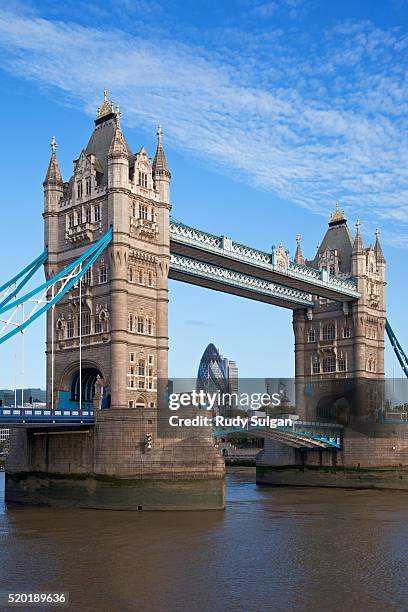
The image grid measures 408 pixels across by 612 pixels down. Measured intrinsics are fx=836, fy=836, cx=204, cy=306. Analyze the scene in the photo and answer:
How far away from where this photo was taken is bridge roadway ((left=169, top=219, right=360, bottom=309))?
62.1 metres

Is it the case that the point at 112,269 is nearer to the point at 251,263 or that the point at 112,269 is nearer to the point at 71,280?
the point at 71,280

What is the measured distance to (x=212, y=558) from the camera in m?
34.8

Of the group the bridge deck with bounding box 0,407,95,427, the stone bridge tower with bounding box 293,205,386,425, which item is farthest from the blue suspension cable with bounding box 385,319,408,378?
the bridge deck with bounding box 0,407,95,427

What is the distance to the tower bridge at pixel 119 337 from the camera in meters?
50.3

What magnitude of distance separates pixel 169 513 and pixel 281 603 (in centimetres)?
2174

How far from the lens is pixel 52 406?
2263 inches

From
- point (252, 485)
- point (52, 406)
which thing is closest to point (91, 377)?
point (52, 406)

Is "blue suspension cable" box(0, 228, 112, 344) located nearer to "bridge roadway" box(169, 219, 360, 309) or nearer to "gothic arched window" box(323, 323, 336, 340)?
"bridge roadway" box(169, 219, 360, 309)

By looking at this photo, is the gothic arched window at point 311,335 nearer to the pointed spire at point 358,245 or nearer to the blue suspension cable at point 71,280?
the pointed spire at point 358,245

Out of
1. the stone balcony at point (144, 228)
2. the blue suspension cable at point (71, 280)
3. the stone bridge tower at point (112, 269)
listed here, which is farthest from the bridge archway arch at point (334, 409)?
the blue suspension cable at point (71, 280)

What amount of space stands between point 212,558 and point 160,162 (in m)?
32.0

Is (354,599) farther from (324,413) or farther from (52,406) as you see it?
(324,413)

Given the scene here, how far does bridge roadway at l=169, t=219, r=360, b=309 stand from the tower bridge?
0.13 metres

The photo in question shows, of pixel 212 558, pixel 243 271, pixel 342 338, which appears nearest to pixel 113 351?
pixel 243 271
